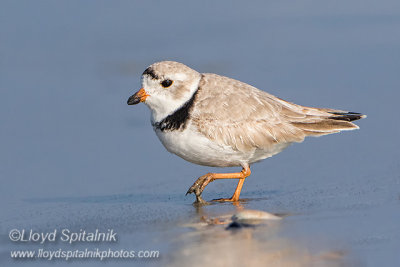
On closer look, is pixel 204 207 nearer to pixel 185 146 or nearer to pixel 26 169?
pixel 185 146

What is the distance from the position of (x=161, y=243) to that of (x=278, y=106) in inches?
107

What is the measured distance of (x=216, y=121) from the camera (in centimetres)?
755

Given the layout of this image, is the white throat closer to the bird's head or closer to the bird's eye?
the bird's head

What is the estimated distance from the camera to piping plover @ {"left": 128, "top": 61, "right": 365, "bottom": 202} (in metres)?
7.51

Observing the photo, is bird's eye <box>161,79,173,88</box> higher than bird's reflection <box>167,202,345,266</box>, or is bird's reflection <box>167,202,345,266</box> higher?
bird's eye <box>161,79,173,88</box>

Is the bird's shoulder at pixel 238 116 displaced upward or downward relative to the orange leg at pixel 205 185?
upward

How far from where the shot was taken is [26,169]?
8.77m

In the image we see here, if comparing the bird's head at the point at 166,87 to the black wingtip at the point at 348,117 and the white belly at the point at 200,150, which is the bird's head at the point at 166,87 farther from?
the black wingtip at the point at 348,117

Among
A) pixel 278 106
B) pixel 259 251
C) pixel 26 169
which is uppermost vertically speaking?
pixel 278 106

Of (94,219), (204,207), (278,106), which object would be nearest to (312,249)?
(204,207)

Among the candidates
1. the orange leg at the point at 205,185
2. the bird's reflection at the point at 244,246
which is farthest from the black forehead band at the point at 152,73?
the bird's reflection at the point at 244,246

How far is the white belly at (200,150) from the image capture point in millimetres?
7461

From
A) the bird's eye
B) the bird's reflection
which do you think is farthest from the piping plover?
the bird's reflection

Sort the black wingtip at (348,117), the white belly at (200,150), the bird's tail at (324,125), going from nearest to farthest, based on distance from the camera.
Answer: the white belly at (200,150) → the bird's tail at (324,125) → the black wingtip at (348,117)
